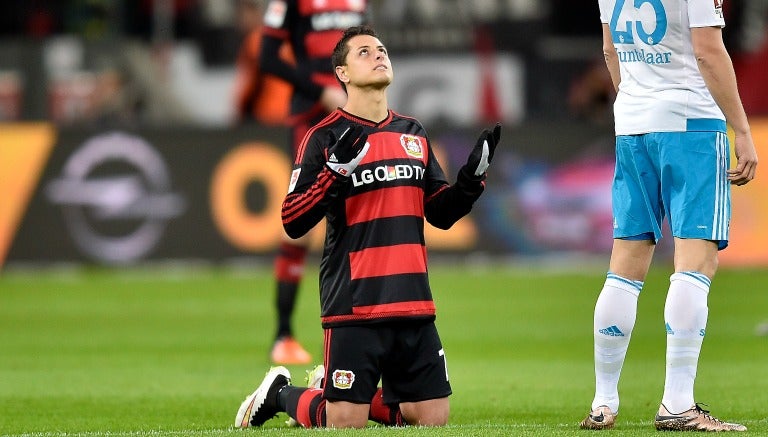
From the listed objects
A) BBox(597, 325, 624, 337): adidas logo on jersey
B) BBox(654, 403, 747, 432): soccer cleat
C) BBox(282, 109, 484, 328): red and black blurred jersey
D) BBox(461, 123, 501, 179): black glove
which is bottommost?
BBox(654, 403, 747, 432): soccer cleat

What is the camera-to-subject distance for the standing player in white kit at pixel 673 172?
598cm

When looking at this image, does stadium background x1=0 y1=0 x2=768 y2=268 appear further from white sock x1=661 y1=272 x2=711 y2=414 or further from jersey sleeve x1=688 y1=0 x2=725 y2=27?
jersey sleeve x1=688 y1=0 x2=725 y2=27

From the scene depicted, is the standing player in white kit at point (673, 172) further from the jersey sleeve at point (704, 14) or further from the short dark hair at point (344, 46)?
the short dark hair at point (344, 46)

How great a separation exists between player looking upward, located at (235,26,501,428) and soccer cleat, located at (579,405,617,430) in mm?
683

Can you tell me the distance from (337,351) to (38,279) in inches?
416

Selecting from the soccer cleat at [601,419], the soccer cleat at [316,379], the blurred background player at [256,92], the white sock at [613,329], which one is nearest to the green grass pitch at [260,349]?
the soccer cleat at [601,419]

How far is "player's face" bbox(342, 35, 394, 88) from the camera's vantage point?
6637mm

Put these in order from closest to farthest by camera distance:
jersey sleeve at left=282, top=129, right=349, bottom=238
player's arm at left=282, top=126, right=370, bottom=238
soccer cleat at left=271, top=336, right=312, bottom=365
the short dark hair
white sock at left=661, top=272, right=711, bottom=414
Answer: white sock at left=661, top=272, right=711, bottom=414 → player's arm at left=282, top=126, right=370, bottom=238 → jersey sleeve at left=282, top=129, right=349, bottom=238 → the short dark hair → soccer cleat at left=271, top=336, right=312, bottom=365

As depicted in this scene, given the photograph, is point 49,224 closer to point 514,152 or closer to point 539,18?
point 514,152

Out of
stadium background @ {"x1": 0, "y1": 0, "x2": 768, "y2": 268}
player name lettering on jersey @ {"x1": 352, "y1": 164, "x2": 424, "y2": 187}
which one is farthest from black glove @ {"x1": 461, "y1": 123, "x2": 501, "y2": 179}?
stadium background @ {"x1": 0, "y1": 0, "x2": 768, "y2": 268}

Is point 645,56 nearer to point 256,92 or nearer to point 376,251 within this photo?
point 376,251

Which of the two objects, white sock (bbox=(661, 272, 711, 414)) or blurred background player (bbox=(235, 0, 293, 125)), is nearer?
white sock (bbox=(661, 272, 711, 414))

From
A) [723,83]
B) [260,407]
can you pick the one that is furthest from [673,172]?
[260,407]

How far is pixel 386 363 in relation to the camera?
21.4ft
